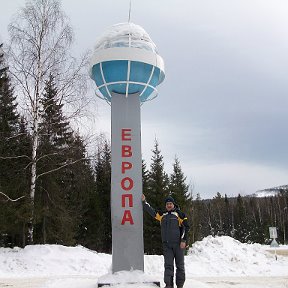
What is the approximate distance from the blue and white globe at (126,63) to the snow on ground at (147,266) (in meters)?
5.02

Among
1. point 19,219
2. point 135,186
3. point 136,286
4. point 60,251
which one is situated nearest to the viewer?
point 136,286

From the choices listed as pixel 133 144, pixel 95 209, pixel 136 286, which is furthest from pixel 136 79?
pixel 95 209

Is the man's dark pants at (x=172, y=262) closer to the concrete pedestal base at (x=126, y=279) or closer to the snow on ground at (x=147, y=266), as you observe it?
the concrete pedestal base at (x=126, y=279)

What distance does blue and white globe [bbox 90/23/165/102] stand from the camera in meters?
7.54

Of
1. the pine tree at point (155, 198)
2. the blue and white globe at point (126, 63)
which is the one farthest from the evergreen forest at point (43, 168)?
the blue and white globe at point (126, 63)

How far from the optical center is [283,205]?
3019 inches

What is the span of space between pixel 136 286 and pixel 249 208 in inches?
2873

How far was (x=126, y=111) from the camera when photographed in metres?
7.79

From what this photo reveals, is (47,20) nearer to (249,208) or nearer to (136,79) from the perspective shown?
(136,79)

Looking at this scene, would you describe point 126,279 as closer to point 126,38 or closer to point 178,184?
point 126,38

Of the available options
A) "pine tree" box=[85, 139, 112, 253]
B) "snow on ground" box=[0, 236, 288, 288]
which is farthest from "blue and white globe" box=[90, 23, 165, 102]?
"pine tree" box=[85, 139, 112, 253]

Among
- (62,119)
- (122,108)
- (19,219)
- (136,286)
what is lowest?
(136,286)

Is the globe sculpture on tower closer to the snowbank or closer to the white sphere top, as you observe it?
the white sphere top

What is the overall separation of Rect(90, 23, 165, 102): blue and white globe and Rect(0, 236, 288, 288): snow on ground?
5020mm
